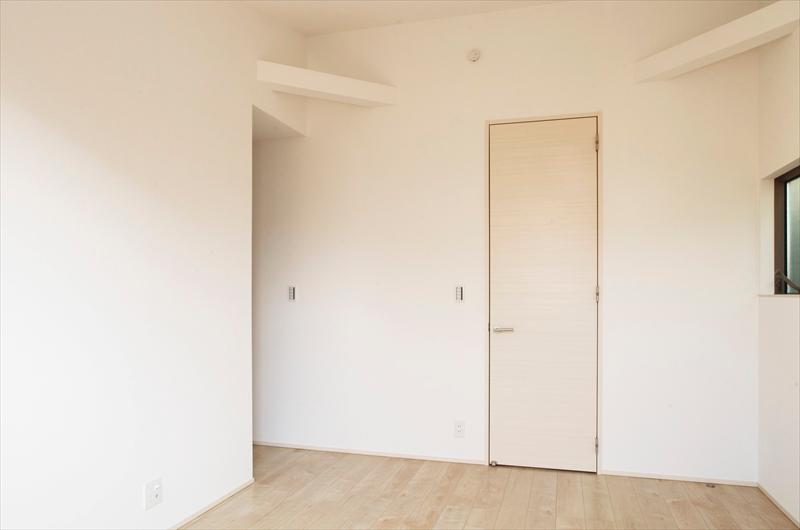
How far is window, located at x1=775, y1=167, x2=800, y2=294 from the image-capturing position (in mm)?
3225

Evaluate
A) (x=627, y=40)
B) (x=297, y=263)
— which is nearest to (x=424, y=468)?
(x=297, y=263)

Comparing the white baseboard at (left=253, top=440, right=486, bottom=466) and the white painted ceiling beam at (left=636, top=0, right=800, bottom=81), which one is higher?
the white painted ceiling beam at (left=636, top=0, right=800, bottom=81)

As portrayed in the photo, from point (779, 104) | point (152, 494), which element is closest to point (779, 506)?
point (779, 104)

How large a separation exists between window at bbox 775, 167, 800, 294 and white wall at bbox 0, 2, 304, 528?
321cm

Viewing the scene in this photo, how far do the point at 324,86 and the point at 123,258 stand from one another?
5.93 feet

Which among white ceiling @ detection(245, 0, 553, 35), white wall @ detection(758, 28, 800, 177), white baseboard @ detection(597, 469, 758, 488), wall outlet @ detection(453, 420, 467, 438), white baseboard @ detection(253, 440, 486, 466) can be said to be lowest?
white baseboard @ detection(253, 440, 486, 466)

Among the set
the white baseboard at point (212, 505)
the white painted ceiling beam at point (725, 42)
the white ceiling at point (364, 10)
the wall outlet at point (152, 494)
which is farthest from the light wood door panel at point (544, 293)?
the wall outlet at point (152, 494)

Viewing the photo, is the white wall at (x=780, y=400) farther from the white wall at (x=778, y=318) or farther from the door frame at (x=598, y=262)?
the door frame at (x=598, y=262)

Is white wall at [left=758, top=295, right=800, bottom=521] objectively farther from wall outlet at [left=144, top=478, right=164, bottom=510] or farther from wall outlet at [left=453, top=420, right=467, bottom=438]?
wall outlet at [left=144, top=478, right=164, bottom=510]

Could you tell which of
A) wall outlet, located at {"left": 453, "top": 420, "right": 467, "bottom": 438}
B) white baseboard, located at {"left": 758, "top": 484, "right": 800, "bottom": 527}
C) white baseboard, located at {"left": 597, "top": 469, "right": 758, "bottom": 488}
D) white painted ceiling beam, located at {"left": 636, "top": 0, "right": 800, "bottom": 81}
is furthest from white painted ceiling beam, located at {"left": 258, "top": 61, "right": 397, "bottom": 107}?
white baseboard, located at {"left": 758, "top": 484, "right": 800, "bottom": 527}

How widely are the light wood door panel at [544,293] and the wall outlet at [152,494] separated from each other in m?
2.11

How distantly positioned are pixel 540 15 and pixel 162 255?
2.86 meters

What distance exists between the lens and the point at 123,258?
8.34 feet

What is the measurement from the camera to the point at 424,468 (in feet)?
12.4
